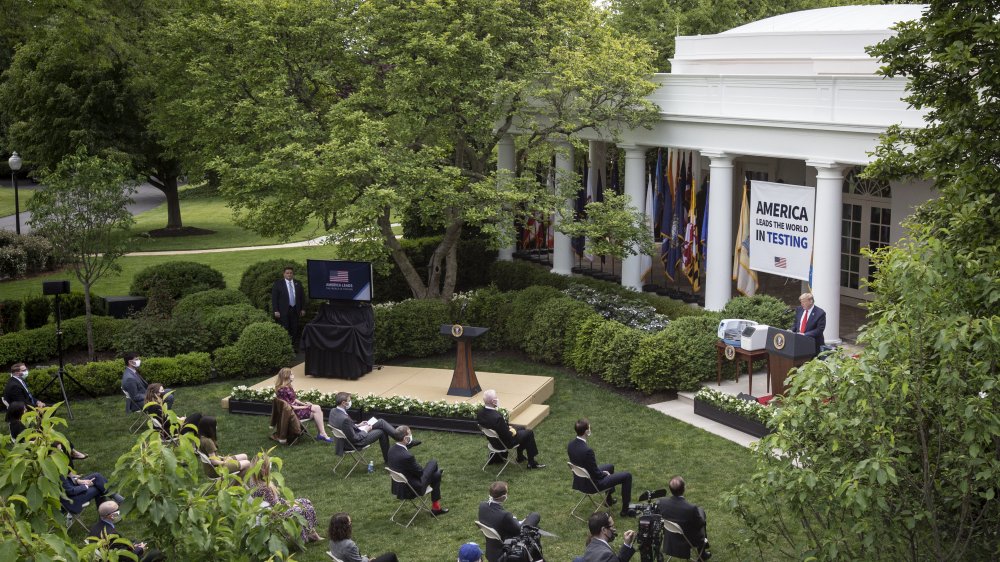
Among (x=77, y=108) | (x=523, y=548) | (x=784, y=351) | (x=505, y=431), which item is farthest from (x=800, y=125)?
(x=77, y=108)

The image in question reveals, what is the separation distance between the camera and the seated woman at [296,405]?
1811 centimetres

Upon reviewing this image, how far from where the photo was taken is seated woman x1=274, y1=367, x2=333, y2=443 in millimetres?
18109

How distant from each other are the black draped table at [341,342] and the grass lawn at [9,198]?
1389 inches

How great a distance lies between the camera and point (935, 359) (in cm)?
909

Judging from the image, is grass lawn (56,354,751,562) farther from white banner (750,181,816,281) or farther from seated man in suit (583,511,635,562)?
white banner (750,181,816,281)

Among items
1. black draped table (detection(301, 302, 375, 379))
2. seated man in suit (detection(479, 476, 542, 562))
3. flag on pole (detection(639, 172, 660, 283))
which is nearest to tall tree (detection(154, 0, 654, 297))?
flag on pole (detection(639, 172, 660, 283))

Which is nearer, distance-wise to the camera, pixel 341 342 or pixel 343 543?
pixel 343 543

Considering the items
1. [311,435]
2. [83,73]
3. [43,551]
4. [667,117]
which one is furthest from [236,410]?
[83,73]

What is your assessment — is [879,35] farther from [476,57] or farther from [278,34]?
[278,34]

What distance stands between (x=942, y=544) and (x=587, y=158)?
22.9 m

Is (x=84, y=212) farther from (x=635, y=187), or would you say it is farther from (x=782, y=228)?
(x=782, y=228)

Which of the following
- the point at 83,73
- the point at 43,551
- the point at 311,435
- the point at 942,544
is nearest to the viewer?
the point at 43,551

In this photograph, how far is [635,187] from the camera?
26500mm

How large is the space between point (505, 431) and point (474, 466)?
108cm
